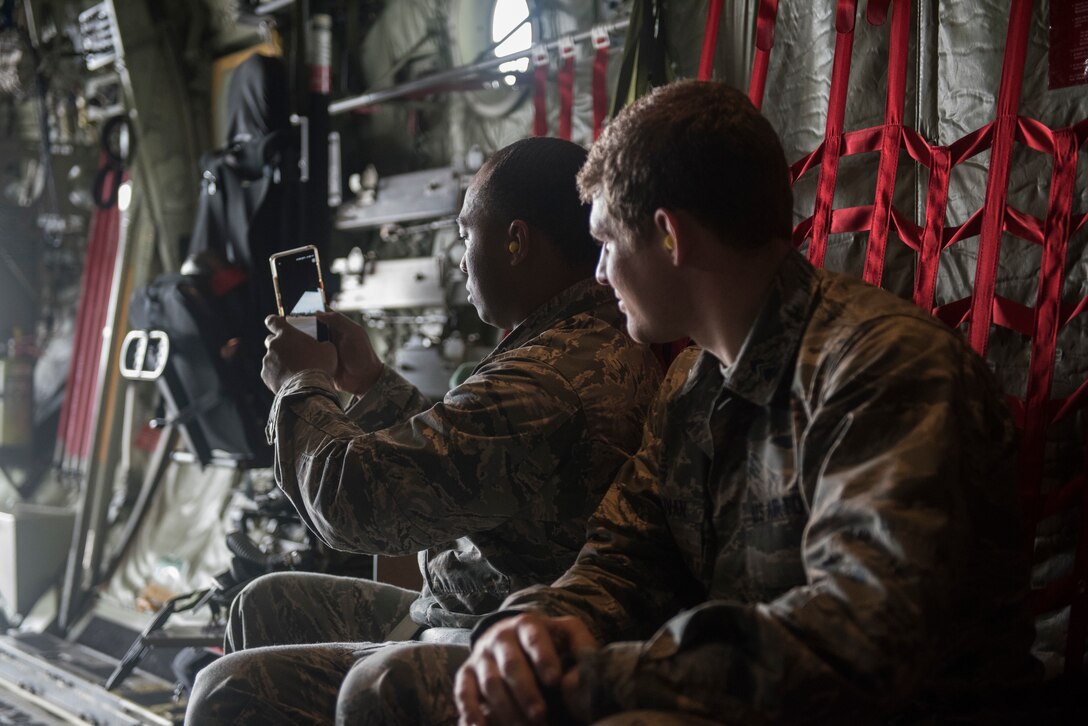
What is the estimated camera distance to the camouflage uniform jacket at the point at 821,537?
0.91 metres

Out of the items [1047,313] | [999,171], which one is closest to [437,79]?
[999,171]

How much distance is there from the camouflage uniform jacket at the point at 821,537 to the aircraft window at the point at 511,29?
2294mm

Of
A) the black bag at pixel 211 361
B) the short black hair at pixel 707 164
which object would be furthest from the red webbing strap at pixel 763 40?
the black bag at pixel 211 361

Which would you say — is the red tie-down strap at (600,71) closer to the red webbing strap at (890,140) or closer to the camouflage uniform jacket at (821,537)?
the red webbing strap at (890,140)

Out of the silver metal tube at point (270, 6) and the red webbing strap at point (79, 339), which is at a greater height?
the silver metal tube at point (270, 6)

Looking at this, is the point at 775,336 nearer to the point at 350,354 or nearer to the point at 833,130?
the point at 350,354

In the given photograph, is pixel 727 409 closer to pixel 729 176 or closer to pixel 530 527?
pixel 729 176

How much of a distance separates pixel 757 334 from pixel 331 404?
76cm

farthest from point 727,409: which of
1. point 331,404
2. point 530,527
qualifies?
point 331,404

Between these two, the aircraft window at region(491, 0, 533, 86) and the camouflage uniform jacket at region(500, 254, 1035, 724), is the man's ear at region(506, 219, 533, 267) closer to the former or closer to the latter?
the camouflage uniform jacket at region(500, 254, 1035, 724)

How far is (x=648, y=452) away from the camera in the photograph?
4.57 ft

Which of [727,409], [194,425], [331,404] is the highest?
[727,409]

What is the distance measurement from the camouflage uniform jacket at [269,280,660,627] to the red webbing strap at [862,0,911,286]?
0.64m

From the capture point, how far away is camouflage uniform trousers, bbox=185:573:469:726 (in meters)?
1.23
